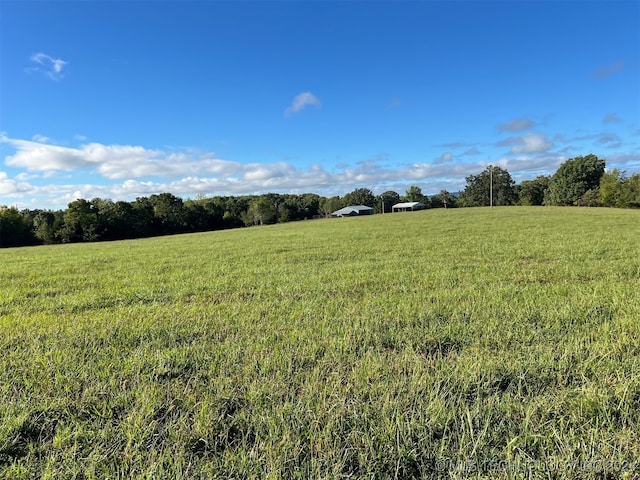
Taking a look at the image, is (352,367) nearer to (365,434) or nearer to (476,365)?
(365,434)

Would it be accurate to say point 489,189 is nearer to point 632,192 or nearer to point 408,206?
point 408,206

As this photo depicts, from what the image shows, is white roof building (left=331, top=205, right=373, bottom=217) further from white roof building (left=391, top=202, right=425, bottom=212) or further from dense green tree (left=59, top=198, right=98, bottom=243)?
dense green tree (left=59, top=198, right=98, bottom=243)

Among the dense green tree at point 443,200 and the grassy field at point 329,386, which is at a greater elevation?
the dense green tree at point 443,200

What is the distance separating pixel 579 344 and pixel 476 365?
3.35ft

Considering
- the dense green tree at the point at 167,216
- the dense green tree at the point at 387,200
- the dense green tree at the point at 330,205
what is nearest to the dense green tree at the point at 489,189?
the dense green tree at the point at 387,200

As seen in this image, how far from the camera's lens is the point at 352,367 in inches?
105

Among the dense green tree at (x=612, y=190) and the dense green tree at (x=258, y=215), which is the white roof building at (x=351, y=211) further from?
the dense green tree at (x=612, y=190)

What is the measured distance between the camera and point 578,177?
68.0 metres

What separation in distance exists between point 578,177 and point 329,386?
277ft

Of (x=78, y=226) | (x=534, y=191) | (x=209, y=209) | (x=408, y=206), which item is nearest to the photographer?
(x=78, y=226)

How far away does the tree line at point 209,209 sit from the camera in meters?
54.5

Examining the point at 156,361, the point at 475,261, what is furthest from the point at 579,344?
the point at 475,261

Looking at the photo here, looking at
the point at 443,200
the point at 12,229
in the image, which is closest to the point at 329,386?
the point at 12,229

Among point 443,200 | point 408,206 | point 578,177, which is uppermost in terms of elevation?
point 578,177
